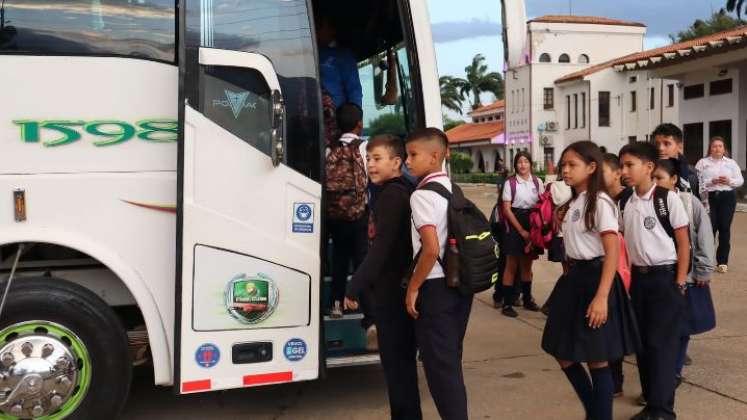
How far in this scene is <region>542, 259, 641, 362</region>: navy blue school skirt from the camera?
12.9ft

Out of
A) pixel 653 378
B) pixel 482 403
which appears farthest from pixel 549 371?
pixel 653 378

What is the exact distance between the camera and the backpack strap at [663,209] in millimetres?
4359

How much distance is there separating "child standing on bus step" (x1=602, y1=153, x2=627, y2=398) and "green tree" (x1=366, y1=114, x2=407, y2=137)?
1.64 m

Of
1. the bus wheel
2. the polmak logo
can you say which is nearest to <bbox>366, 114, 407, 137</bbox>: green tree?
the polmak logo

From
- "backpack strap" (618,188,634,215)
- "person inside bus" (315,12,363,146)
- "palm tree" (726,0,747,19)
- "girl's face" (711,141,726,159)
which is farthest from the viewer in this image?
"palm tree" (726,0,747,19)

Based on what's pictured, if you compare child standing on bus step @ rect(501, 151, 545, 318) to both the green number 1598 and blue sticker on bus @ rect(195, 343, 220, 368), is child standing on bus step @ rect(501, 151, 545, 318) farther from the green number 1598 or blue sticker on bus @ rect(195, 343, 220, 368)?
the green number 1598

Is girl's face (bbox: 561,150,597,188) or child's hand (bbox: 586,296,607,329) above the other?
girl's face (bbox: 561,150,597,188)

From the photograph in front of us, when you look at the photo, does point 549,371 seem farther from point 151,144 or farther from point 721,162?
point 721,162

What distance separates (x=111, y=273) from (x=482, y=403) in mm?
2445

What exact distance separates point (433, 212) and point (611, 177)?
60.7 inches

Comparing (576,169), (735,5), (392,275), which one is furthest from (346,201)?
(735,5)

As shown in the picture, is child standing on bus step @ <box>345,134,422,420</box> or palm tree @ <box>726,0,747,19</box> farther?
palm tree @ <box>726,0,747,19</box>

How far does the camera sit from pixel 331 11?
5992 millimetres

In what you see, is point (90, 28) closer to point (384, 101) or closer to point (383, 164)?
point (383, 164)
